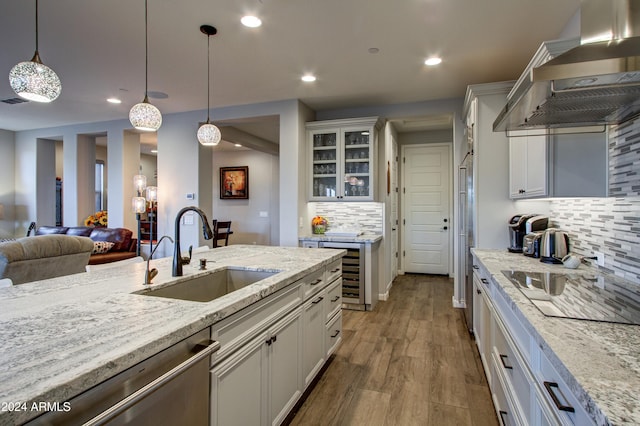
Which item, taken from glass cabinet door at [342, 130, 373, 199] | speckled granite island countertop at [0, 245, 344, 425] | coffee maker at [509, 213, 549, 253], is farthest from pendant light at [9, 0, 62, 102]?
coffee maker at [509, 213, 549, 253]

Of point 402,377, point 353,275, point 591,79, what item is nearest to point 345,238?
point 353,275

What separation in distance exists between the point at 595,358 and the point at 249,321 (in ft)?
3.91

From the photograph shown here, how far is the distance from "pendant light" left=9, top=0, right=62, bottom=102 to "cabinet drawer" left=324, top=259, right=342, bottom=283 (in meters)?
2.05

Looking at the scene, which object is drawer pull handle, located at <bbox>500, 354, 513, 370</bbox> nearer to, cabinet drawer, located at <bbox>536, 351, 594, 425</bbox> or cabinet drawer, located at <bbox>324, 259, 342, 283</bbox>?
cabinet drawer, located at <bbox>536, 351, 594, 425</bbox>

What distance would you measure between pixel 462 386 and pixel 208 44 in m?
3.45

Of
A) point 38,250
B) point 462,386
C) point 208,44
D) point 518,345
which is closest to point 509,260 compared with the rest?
point 462,386

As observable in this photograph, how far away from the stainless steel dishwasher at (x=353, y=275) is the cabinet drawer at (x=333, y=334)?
4.34 ft

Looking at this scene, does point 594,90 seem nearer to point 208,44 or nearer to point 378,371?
point 378,371

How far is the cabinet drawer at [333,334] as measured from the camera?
2592 mm

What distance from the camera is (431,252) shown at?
6.21 meters

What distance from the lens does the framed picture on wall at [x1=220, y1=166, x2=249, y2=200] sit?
29.8 feet

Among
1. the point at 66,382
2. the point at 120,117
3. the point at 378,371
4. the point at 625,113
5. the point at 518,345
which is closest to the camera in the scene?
the point at 66,382

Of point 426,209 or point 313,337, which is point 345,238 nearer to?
point 313,337

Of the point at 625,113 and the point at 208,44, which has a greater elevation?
the point at 208,44
